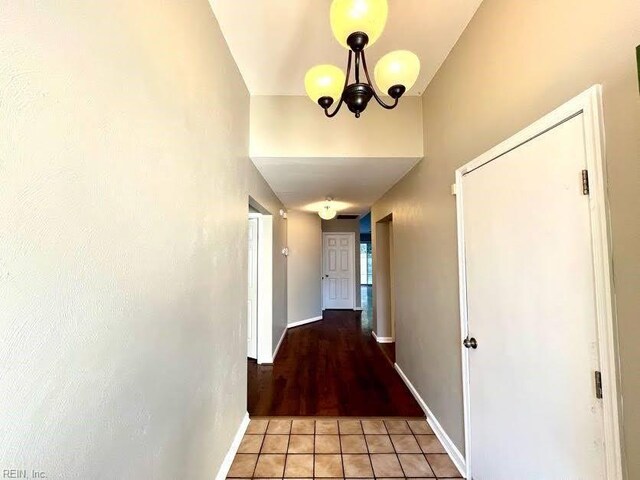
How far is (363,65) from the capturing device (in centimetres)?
131

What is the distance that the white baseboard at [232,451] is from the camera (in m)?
1.84

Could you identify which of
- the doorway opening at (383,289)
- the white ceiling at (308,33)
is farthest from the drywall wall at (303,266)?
the white ceiling at (308,33)

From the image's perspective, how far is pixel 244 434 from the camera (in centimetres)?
237

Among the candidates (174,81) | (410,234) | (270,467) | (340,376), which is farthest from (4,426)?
(340,376)

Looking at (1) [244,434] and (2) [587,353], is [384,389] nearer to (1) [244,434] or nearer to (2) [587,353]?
(1) [244,434]

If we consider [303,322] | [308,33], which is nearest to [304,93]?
[308,33]

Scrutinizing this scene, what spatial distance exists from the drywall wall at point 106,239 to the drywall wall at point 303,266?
422cm

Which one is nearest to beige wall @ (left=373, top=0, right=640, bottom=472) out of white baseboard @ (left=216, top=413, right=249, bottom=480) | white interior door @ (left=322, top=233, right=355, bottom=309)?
white baseboard @ (left=216, top=413, right=249, bottom=480)

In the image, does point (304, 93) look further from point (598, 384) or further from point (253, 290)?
point (598, 384)

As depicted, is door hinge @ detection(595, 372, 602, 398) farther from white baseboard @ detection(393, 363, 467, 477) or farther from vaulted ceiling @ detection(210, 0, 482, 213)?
vaulted ceiling @ detection(210, 0, 482, 213)

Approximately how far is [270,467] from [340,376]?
1596 millimetres

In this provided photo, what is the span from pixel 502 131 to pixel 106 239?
5.88ft

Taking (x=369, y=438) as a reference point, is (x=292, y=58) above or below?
above

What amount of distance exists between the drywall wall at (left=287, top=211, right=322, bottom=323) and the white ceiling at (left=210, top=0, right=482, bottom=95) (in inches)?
151
